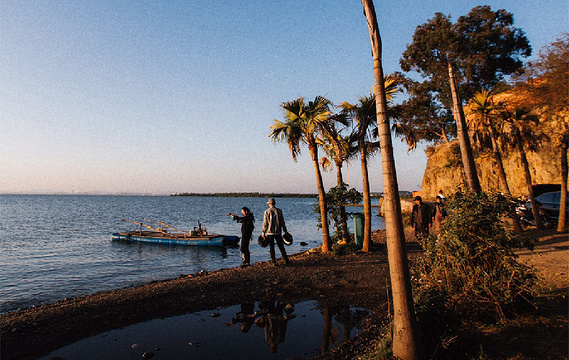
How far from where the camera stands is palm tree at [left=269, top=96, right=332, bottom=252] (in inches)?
513

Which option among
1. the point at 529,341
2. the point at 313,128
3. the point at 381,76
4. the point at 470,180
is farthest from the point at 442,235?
the point at 313,128

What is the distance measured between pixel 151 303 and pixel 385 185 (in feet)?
22.5

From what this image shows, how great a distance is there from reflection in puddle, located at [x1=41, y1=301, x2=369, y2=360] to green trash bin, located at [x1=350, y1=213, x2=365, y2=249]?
652 cm

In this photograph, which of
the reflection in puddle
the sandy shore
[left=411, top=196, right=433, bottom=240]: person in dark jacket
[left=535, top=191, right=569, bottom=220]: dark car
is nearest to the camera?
the reflection in puddle

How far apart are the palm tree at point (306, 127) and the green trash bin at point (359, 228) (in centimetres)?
134

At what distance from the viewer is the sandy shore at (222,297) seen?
250 inches

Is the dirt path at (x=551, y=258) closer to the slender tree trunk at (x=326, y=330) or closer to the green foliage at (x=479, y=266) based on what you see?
the green foliage at (x=479, y=266)

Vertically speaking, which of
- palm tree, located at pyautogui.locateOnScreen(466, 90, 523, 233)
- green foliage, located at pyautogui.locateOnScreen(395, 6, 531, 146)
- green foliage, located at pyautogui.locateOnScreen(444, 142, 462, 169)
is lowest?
palm tree, located at pyautogui.locateOnScreen(466, 90, 523, 233)

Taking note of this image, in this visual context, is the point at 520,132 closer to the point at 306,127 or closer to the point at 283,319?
the point at 306,127

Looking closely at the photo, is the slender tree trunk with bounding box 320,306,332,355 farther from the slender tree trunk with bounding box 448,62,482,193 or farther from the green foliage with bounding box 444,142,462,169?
the green foliage with bounding box 444,142,462,169

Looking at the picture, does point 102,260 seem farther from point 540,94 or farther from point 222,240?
point 540,94

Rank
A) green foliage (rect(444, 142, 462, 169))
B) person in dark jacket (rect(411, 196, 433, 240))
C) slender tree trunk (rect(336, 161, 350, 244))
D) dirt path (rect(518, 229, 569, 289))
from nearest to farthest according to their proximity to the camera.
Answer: dirt path (rect(518, 229, 569, 289)), person in dark jacket (rect(411, 196, 433, 240)), slender tree trunk (rect(336, 161, 350, 244)), green foliage (rect(444, 142, 462, 169))

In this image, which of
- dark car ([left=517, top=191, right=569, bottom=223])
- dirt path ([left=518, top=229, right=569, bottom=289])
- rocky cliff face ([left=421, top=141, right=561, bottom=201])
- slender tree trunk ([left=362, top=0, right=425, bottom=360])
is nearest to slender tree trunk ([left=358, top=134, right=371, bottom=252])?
dirt path ([left=518, top=229, right=569, bottom=289])

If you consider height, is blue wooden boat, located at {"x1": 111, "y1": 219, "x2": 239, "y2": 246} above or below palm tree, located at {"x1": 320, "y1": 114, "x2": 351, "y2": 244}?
below
